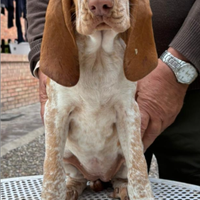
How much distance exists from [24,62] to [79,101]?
777 cm

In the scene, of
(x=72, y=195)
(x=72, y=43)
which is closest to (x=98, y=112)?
(x=72, y=43)

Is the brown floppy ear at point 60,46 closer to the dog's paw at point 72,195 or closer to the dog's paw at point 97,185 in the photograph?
the dog's paw at point 72,195

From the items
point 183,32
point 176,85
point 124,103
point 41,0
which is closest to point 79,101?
point 124,103

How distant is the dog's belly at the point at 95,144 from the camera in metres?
1.48

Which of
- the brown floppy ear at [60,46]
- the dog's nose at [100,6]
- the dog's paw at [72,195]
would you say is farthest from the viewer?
the dog's paw at [72,195]

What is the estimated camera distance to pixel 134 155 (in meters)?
1.47

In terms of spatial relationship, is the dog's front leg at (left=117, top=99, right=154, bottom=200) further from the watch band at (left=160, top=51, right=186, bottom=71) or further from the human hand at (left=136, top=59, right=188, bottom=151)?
the watch band at (left=160, top=51, right=186, bottom=71)

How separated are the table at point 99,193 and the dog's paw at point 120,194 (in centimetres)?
4

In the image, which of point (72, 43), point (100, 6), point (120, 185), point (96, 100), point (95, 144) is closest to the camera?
point (100, 6)

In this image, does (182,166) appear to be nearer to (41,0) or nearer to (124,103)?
(124,103)

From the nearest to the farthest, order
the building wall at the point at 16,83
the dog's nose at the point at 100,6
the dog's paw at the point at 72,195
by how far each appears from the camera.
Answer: the dog's nose at the point at 100,6
the dog's paw at the point at 72,195
the building wall at the point at 16,83

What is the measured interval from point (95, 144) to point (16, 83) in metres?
7.16

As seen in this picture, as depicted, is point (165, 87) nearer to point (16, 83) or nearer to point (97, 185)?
point (97, 185)

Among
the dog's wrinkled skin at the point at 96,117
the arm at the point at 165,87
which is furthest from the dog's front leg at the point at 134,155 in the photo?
the arm at the point at 165,87
